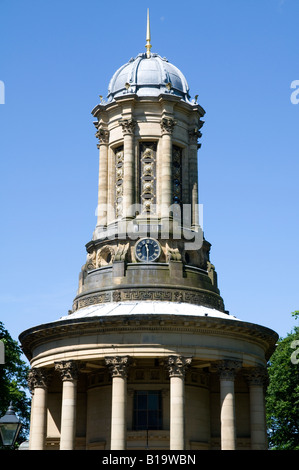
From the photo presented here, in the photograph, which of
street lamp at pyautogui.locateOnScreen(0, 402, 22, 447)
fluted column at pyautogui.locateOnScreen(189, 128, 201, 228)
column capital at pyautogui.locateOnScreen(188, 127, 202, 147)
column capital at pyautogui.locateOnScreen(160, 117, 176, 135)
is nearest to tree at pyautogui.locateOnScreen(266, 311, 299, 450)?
fluted column at pyautogui.locateOnScreen(189, 128, 201, 228)

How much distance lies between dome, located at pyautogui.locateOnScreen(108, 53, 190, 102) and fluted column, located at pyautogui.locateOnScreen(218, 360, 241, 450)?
22394 mm

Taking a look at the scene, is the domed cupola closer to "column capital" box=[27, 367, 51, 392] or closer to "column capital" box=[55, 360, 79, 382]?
"column capital" box=[55, 360, 79, 382]

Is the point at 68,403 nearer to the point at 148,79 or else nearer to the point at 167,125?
the point at 167,125

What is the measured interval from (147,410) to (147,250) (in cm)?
1143

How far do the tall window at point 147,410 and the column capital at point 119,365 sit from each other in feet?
12.3

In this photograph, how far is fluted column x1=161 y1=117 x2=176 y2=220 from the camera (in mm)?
62250

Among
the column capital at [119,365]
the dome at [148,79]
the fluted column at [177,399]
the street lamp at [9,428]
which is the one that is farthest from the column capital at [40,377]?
the street lamp at [9,428]

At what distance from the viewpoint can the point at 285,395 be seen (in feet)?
245

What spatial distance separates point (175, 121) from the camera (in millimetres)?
64688

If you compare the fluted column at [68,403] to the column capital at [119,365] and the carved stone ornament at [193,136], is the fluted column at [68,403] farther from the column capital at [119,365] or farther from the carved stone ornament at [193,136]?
the carved stone ornament at [193,136]

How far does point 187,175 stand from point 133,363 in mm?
17590

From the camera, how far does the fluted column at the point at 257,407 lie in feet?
184
